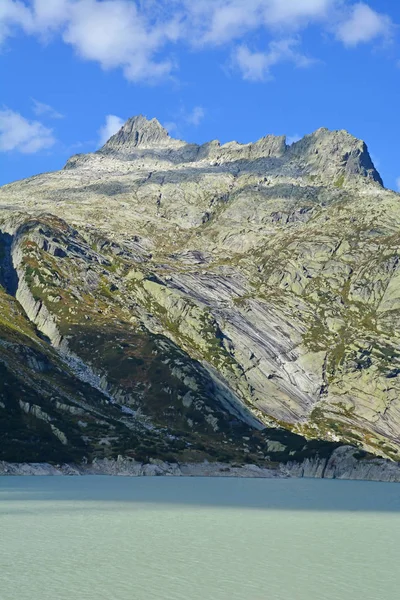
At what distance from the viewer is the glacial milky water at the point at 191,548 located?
126ft

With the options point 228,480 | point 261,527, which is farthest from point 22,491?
point 228,480

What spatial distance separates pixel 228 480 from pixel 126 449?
85.0 ft

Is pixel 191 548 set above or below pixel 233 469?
below

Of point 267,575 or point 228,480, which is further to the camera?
point 228,480

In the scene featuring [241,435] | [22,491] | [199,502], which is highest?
[241,435]

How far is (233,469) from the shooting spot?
544ft

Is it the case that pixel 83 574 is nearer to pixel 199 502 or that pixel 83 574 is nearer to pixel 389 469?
pixel 199 502

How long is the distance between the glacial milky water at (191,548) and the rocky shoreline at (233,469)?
34.6 meters

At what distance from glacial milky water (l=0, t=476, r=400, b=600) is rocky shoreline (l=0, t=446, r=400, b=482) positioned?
34.6 metres

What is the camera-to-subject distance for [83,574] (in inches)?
1612

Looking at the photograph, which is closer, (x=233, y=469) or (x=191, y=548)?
(x=191, y=548)

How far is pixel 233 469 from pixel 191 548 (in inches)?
4570

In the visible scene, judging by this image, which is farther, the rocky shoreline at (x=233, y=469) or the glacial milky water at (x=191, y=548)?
the rocky shoreline at (x=233, y=469)

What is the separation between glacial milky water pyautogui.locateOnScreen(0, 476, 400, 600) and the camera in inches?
1508
